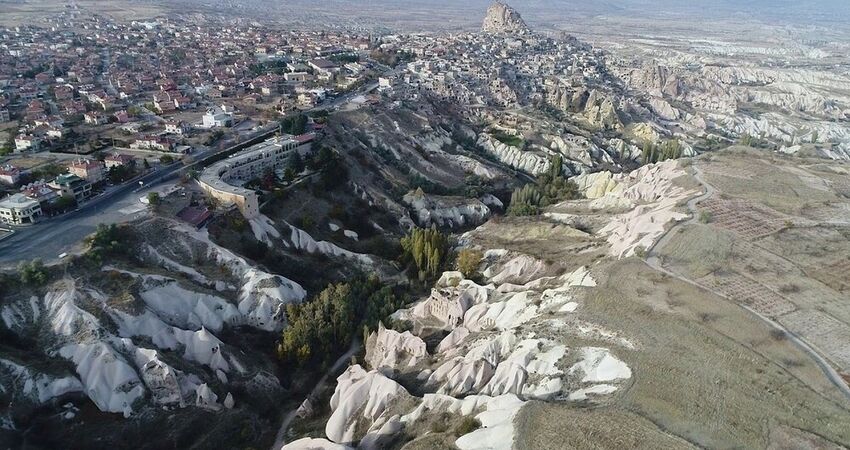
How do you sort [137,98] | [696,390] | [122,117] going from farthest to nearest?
[137,98]
[122,117]
[696,390]

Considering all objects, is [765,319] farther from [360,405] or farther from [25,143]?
[25,143]

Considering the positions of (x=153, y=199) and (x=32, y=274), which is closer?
(x=32, y=274)

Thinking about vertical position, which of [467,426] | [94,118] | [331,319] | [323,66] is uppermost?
[323,66]

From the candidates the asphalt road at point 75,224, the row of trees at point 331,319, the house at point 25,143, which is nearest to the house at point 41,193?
the asphalt road at point 75,224

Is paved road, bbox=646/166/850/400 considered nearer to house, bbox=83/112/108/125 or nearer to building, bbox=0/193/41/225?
building, bbox=0/193/41/225

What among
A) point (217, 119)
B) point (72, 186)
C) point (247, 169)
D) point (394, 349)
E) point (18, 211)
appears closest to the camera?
point (394, 349)

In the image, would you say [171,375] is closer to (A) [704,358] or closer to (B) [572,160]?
(A) [704,358]

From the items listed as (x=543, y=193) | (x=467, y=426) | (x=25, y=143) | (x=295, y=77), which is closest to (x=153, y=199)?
(x=25, y=143)
